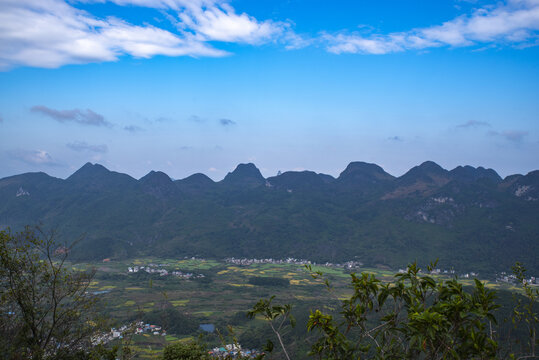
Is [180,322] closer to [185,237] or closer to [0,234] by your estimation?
[0,234]

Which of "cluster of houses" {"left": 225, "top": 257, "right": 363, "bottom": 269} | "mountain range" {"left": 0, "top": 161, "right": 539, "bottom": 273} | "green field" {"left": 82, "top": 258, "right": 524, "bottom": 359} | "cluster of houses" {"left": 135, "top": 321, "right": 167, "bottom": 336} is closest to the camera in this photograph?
"cluster of houses" {"left": 135, "top": 321, "right": 167, "bottom": 336}

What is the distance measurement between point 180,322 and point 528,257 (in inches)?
5198

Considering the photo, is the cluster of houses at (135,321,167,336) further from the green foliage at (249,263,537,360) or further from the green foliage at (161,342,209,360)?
the green foliage at (249,263,537,360)

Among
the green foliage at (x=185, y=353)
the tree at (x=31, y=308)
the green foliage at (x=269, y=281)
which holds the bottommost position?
the green foliage at (x=269, y=281)

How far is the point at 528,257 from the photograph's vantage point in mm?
128375

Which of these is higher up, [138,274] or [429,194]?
[429,194]

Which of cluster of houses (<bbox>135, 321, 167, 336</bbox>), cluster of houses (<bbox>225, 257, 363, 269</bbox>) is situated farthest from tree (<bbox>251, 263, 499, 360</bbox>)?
cluster of houses (<bbox>225, 257, 363, 269</bbox>)

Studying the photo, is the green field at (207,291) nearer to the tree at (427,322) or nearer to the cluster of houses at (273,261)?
A: the cluster of houses at (273,261)

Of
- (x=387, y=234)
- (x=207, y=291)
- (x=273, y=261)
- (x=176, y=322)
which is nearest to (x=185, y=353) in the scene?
(x=176, y=322)

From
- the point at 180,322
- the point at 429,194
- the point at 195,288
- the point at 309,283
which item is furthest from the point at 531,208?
the point at 180,322

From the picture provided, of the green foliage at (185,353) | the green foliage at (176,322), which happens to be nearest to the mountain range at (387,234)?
the green foliage at (176,322)

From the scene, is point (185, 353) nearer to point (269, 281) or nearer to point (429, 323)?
point (429, 323)

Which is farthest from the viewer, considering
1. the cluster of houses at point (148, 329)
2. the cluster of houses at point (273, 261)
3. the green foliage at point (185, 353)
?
the cluster of houses at point (273, 261)

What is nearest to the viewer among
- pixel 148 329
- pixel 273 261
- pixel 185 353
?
pixel 185 353
